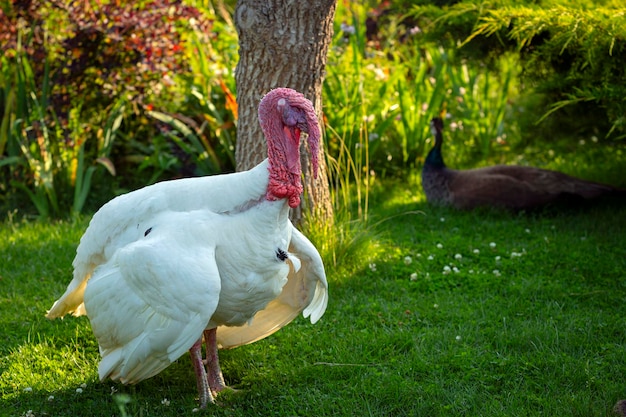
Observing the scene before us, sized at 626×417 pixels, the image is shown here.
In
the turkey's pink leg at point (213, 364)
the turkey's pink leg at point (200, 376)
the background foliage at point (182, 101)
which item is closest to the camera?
the turkey's pink leg at point (200, 376)

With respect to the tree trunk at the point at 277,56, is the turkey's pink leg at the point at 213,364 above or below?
below

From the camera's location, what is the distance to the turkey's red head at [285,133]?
3.47 metres

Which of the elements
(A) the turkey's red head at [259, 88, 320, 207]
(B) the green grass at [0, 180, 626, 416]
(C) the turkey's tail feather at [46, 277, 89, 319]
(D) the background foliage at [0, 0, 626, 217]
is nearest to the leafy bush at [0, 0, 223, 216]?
(D) the background foliage at [0, 0, 626, 217]

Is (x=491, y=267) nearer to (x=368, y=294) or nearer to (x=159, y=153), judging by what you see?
(x=368, y=294)

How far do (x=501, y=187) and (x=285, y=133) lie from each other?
326 centimetres

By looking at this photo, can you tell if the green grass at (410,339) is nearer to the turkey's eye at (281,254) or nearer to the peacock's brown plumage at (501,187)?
the peacock's brown plumage at (501,187)

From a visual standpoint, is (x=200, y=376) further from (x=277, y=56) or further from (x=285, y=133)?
(x=277, y=56)

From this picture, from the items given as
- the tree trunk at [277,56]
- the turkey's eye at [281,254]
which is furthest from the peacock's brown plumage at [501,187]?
the turkey's eye at [281,254]

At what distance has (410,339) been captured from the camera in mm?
4410

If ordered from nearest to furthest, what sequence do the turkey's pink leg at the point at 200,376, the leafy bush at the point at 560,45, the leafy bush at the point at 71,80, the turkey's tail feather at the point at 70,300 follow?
1. the turkey's pink leg at the point at 200,376
2. the turkey's tail feather at the point at 70,300
3. the leafy bush at the point at 560,45
4. the leafy bush at the point at 71,80

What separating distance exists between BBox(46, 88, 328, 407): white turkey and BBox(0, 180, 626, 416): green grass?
1.32 ft

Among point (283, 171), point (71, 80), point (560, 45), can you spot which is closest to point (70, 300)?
point (283, 171)

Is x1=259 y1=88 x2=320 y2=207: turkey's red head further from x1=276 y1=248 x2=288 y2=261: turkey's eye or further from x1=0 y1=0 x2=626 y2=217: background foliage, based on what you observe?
x1=0 y1=0 x2=626 y2=217: background foliage

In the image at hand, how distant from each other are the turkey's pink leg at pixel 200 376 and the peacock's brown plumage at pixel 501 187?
10.9 ft
